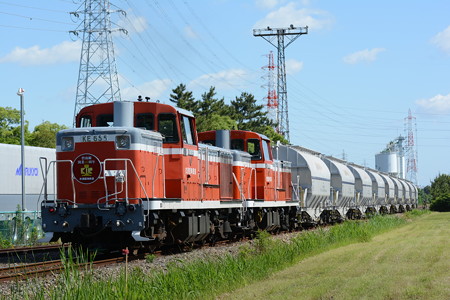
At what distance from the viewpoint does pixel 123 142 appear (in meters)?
16.8

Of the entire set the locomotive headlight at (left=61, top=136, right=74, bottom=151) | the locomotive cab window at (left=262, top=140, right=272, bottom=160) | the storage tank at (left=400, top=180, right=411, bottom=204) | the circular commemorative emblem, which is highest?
the locomotive cab window at (left=262, top=140, right=272, bottom=160)

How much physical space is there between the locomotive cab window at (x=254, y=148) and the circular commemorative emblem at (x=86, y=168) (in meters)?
10.7

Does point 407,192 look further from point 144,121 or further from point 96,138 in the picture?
point 96,138

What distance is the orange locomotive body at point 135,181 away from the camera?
650 inches

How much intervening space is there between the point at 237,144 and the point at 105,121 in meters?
8.99

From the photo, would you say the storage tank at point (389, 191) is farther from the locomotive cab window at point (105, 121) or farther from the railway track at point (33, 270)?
the railway track at point (33, 270)

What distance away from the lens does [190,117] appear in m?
19.8

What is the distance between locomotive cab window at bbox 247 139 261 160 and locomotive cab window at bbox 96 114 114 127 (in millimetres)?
9147

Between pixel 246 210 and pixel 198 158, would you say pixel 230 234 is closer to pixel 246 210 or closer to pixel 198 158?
pixel 246 210

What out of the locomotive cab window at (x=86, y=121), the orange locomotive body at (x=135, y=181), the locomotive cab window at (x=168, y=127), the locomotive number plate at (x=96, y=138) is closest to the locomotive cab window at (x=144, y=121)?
the orange locomotive body at (x=135, y=181)

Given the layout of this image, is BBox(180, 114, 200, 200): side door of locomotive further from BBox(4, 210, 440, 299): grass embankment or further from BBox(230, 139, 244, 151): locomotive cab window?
BBox(230, 139, 244, 151): locomotive cab window

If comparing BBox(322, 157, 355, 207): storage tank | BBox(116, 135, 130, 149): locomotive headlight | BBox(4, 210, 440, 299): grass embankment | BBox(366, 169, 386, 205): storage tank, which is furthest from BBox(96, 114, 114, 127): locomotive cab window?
BBox(366, 169, 386, 205): storage tank

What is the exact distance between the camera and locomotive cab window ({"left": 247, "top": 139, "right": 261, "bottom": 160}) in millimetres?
26625

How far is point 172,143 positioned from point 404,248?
22.4 feet
